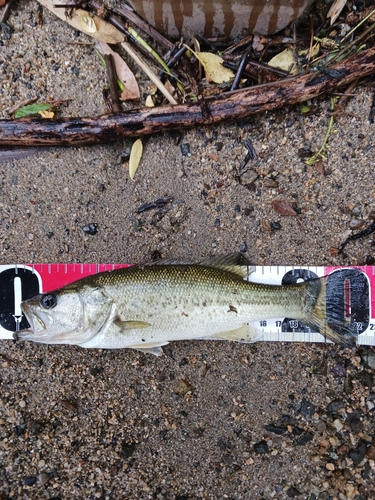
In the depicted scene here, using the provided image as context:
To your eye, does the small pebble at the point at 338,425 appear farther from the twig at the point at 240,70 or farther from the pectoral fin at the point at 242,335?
the twig at the point at 240,70

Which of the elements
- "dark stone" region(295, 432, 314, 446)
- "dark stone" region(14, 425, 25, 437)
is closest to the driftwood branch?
"dark stone" region(14, 425, 25, 437)

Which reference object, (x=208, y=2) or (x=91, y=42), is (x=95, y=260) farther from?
(x=208, y=2)

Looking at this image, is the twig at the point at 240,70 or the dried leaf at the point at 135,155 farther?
the dried leaf at the point at 135,155

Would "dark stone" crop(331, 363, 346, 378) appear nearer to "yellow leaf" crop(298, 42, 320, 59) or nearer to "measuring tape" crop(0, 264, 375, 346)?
"measuring tape" crop(0, 264, 375, 346)

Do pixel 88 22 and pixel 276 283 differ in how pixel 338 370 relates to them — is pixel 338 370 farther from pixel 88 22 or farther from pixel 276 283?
pixel 88 22

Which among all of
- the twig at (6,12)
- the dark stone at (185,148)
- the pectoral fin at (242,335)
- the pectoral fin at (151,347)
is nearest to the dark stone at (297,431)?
the pectoral fin at (242,335)
